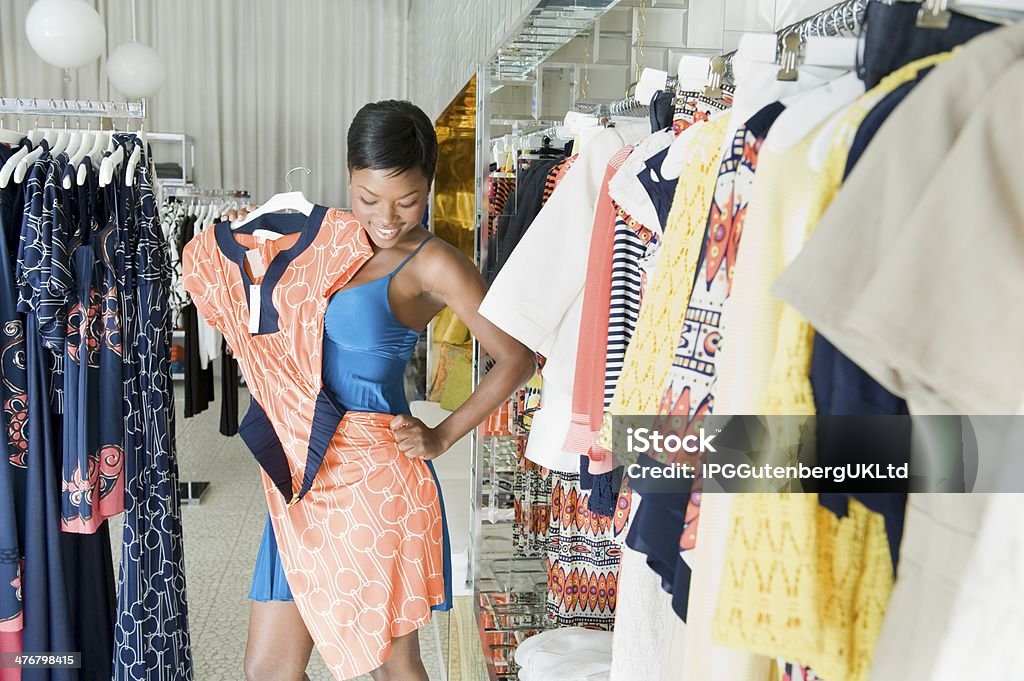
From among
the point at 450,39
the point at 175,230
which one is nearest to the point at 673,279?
the point at 450,39

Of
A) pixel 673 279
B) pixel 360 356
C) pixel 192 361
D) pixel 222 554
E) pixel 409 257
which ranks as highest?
pixel 673 279

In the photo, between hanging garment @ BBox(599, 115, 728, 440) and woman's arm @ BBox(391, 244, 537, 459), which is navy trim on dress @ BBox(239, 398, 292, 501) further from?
hanging garment @ BBox(599, 115, 728, 440)

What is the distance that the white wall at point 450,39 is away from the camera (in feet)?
8.54

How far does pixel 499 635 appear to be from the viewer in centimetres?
255

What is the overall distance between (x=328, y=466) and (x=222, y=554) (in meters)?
2.41

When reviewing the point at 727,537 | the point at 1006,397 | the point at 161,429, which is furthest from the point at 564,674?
the point at 1006,397

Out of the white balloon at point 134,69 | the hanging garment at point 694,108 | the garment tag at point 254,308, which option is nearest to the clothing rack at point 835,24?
the hanging garment at point 694,108

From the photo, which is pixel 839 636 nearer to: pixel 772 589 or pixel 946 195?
pixel 772 589

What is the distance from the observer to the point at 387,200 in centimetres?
179

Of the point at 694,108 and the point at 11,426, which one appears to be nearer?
the point at 694,108

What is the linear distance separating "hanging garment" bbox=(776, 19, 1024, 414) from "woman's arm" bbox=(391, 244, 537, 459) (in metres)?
1.25

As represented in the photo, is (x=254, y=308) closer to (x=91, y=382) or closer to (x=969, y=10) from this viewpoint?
(x=91, y=382)

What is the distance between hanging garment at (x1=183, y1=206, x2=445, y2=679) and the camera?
185 cm

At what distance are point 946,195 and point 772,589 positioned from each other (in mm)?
377
